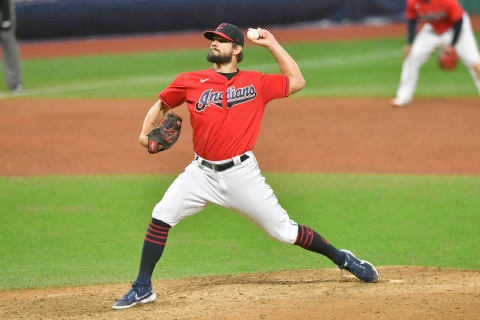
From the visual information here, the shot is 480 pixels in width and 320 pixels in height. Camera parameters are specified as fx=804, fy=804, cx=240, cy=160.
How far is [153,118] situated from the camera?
5.50 m

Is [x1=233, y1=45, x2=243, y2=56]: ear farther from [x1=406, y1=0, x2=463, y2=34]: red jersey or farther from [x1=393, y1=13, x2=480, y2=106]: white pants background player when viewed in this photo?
[x1=393, y1=13, x2=480, y2=106]: white pants background player

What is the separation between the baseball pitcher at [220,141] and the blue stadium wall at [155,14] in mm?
18514

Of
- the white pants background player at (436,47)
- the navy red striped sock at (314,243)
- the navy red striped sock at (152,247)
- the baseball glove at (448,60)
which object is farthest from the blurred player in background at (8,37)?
the navy red striped sock at (314,243)

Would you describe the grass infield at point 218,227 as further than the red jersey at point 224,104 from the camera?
Yes

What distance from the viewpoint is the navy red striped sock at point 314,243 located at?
5.56m

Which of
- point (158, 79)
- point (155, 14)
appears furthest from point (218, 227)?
point (155, 14)

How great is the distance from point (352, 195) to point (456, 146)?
2.98 metres

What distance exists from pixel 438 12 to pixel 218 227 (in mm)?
6277

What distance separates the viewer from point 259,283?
5.88 meters

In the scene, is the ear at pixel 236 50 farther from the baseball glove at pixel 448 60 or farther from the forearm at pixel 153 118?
the baseball glove at pixel 448 60

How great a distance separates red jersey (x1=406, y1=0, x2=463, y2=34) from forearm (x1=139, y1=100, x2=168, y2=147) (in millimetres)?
7843

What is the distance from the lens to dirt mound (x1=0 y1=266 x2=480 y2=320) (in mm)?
5027

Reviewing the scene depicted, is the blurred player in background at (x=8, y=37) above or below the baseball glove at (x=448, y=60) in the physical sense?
above

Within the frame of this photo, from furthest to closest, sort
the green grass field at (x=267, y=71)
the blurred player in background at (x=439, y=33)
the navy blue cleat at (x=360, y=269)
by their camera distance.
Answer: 1. the green grass field at (x=267, y=71)
2. the blurred player in background at (x=439, y=33)
3. the navy blue cleat at (x=360, y=269)
